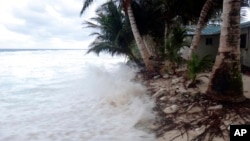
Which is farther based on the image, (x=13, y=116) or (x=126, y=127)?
(x=13, y=116)

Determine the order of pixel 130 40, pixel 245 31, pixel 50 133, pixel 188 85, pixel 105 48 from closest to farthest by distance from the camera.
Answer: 1. pixel 50 133
2. pixel 188 85
3. pixel 245 31
4. pixel 130 40
5. pixel 105 48

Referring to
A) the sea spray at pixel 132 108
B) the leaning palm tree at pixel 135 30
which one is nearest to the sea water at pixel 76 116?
the sea spray at pixel 132 108

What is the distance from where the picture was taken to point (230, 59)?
6.71 meters

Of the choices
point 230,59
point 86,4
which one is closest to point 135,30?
point 86,4

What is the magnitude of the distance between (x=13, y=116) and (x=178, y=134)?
4.78 m

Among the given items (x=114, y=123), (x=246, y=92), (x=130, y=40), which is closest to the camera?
(x=114, y=123)

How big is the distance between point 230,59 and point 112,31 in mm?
12940

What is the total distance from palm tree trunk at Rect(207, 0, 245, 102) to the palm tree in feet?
37.5

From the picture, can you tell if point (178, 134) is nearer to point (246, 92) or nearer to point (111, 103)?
point (246, 92)

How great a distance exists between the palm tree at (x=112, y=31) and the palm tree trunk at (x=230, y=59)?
11.4 meters

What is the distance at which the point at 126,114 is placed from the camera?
7871 mm

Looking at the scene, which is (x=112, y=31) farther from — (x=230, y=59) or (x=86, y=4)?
(x=230, y=59)

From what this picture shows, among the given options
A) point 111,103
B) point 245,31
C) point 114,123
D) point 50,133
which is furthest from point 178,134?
point 245,31

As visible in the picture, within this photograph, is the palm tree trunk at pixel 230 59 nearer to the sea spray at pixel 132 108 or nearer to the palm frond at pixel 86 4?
the sea spray at pixel 132 108
